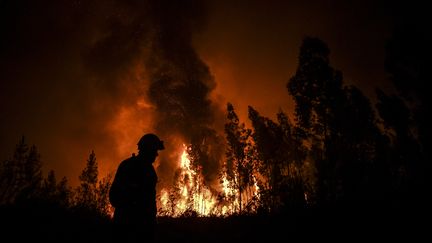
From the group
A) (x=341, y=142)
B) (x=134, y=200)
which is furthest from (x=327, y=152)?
(x=134, y=200)

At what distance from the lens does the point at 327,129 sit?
987 inches

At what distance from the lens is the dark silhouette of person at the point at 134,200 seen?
13.9 ft

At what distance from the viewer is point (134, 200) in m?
4.40

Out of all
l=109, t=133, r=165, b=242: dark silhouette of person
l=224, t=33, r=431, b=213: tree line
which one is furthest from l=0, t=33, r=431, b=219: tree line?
l=109, t=133, r=165, b=242: dark silhouette of person

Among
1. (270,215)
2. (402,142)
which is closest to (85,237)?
(270,215)

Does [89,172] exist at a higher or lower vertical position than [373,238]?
higher

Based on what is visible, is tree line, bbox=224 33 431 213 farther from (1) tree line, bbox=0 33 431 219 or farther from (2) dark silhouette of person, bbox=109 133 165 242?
(2) dark silhouette of person, bbox=109 133 165 242

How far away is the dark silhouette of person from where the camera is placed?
4246 millimetres

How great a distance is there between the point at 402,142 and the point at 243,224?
107ft

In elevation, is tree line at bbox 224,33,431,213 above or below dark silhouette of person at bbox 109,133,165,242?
above

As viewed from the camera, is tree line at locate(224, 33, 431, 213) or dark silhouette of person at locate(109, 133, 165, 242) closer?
dark silhouette of person at locate(109, 133, 165, 242)

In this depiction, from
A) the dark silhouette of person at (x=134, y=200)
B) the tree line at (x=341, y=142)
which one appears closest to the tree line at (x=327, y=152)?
the tree line at (x=341, y=142)

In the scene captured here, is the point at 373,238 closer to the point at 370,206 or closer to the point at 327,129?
the point at 370,206

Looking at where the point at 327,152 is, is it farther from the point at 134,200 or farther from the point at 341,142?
the point at 134,200
